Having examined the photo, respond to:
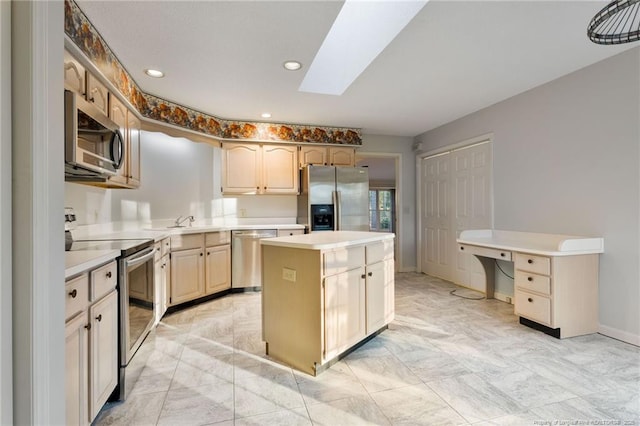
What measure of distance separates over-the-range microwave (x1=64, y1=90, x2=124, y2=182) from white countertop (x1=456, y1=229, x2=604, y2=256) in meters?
3.48

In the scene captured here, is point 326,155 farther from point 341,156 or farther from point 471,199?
point 471,199

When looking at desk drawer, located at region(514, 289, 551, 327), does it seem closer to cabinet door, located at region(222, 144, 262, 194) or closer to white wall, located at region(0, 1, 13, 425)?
white wall, located at region(0, 1, 13, 425)

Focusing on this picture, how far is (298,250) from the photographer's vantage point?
7.12 ft

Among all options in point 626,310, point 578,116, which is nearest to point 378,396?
point 626,310

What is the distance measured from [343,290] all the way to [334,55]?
223 centimetres

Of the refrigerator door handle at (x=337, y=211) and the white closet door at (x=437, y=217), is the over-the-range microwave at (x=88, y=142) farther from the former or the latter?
the white closet door at (x=437, y=217)

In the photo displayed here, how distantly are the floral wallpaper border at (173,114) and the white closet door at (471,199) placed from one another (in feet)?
5.42

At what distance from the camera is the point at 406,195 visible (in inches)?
215

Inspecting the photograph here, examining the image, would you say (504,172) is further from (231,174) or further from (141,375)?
(141,375)

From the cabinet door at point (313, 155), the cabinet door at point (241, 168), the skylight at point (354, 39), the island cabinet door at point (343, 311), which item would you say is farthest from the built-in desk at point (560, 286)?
the cabinet door at point (241, 168)

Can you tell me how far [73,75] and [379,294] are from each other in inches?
106

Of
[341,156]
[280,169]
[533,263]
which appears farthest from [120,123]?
[533,263]

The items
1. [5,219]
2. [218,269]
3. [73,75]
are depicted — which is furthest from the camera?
[218,269]

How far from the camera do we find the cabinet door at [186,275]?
338cm
